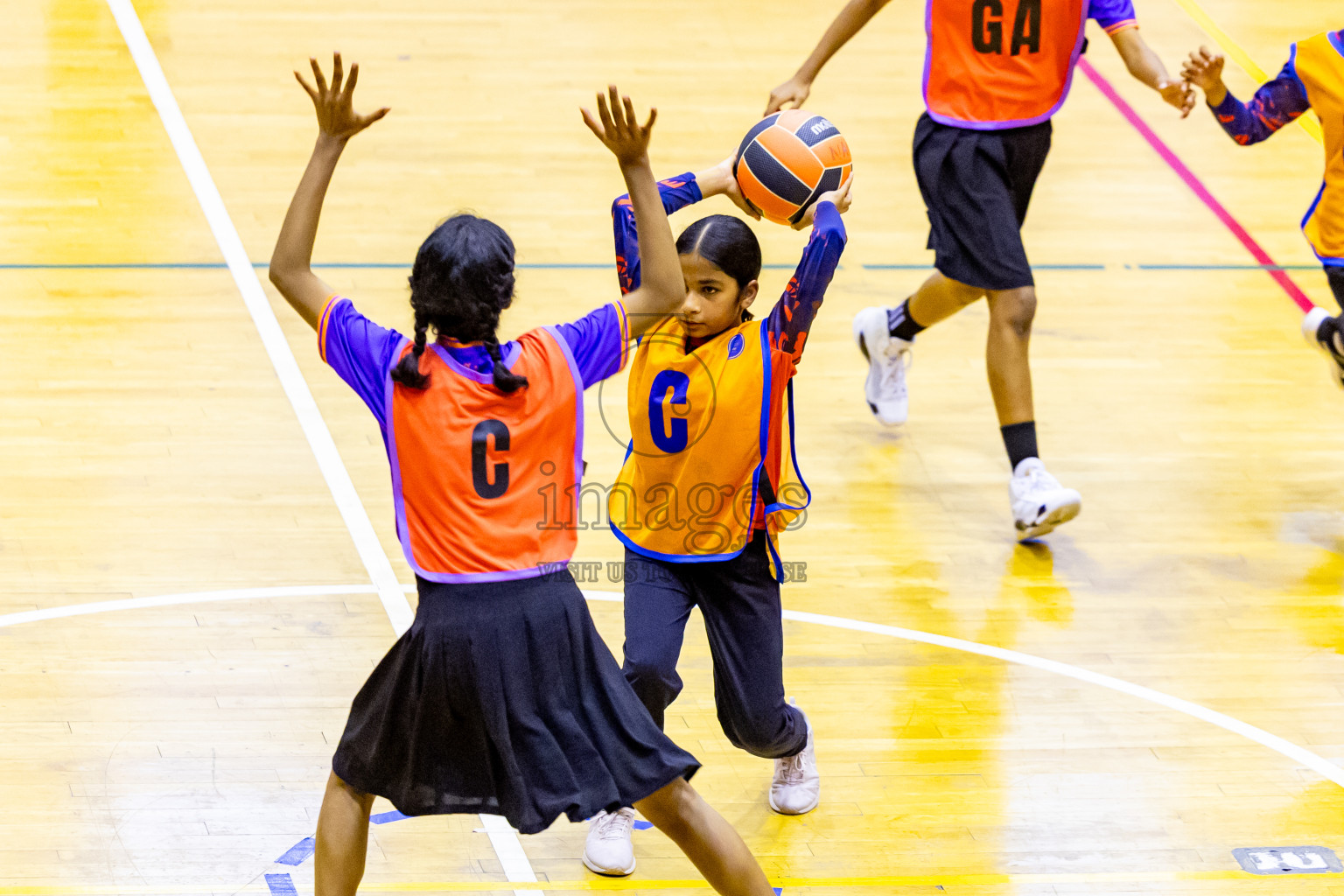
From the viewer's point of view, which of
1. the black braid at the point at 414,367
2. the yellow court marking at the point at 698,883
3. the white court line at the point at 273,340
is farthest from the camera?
the white court line at the point at 273,340

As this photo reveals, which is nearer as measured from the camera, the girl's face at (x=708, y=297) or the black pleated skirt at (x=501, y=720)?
the black pleated skirt at (x=501, y=720)

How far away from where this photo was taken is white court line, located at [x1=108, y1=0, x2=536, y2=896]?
15.0ft

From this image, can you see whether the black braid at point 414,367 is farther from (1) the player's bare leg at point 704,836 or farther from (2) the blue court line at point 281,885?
(2) the blue court line at point 281,885

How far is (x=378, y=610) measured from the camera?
450 centimetres

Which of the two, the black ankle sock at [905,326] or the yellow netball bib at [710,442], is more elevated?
the yellow netball bib at [710,442]

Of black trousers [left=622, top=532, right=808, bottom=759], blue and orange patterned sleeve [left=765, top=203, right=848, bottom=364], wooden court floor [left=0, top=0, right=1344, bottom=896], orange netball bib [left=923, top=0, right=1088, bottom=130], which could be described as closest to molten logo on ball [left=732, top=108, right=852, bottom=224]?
blue and orange patterned sleeve [left=765, top=203, right=848, bottom=364]

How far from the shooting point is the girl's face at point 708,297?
329cm

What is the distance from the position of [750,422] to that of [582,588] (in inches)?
57.9

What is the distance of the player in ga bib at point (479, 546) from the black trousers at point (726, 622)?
54 cm

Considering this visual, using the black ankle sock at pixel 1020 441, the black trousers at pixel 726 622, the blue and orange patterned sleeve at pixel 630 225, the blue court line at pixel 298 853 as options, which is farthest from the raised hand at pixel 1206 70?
the blue court line at pixel 298 853

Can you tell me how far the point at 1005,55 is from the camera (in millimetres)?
5133

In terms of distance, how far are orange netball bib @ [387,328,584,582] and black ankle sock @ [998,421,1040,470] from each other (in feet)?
8.69

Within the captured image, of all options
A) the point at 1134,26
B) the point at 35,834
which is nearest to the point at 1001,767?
the point at 35,834

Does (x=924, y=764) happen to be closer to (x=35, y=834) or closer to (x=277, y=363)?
(x=35, y=834)
